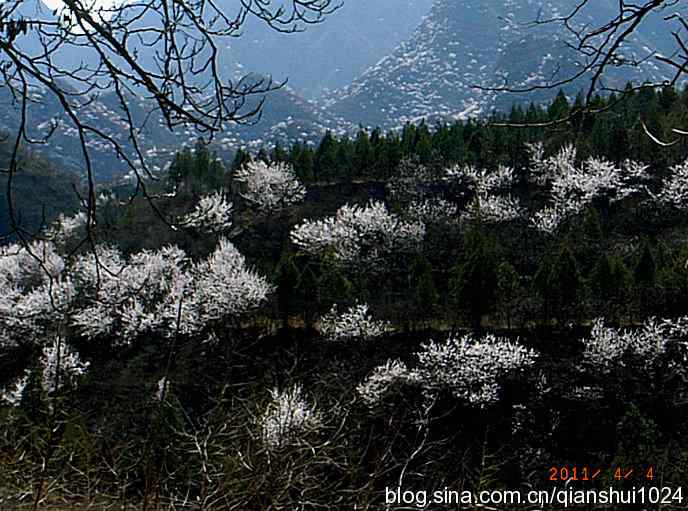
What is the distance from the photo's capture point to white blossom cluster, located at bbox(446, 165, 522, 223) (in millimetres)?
37094

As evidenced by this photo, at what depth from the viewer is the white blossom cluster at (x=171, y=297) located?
32.1m

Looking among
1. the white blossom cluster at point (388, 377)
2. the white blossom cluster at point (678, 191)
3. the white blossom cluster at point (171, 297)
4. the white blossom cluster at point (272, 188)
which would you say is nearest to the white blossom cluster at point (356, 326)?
the white blossom cluster at point (388, 377)

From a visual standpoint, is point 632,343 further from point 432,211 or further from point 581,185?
point 432,211

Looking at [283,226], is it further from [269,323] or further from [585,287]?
[585,287]

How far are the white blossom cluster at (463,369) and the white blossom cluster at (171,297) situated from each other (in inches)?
369

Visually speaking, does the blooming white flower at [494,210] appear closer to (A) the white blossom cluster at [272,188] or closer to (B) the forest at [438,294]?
(B) the forest at [438,294]

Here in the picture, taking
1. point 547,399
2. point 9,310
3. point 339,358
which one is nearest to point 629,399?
point 547,399

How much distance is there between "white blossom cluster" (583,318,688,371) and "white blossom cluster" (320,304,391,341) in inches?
327

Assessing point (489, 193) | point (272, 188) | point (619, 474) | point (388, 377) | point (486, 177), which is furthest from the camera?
point (272, 188)

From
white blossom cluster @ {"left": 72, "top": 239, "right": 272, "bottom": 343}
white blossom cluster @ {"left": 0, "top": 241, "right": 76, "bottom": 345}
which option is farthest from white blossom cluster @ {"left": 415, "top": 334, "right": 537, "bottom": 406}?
white blossom cluster @ {"left": 0, "top": 241, "right": 76, "bottom": 345}

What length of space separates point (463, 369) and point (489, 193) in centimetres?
1831

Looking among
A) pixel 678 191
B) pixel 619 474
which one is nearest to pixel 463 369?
pixel 619 474

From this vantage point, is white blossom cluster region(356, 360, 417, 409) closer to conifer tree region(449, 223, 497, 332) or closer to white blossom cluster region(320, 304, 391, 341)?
white blossom cluster region(320, 304, 391, 341)

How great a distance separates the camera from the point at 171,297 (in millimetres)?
33406
